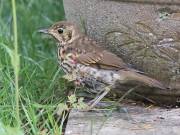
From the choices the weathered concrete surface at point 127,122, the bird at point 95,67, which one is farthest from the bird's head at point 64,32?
the weathered concrete surface at point 127,122

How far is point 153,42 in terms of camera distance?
455 centimetres

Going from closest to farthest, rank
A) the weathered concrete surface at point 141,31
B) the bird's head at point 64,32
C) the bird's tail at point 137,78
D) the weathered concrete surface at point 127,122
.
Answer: the weathered concrete surface at point 127,122 → the weathered concrete surface at point 141,31 → the bird's tail at point 137,78 → the bird's head at point 64,32

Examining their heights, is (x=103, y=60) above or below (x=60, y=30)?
below

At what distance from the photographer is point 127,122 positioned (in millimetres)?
4488

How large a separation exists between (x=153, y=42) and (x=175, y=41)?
130 millimetres

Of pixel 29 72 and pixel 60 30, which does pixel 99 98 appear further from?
pixel 29 72

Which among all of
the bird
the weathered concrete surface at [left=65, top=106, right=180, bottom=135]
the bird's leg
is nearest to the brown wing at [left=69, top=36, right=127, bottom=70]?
the bird

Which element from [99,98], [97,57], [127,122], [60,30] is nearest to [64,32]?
[60,30]

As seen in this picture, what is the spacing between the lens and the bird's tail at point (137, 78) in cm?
460

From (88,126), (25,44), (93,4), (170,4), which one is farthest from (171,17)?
(25,44)

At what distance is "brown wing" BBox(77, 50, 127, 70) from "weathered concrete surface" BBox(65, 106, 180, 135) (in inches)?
11.3

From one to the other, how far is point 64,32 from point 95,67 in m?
0.37

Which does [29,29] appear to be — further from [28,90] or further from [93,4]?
[93,4]

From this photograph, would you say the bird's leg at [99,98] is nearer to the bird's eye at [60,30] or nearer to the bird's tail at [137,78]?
the bird's tail at [137,78]
